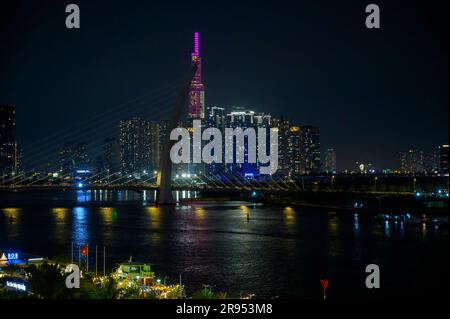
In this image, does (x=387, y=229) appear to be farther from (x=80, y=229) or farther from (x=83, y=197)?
(x=83, y=197)

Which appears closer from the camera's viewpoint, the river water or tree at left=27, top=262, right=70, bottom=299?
tree at left=27, top=262, right=70, bottom=299

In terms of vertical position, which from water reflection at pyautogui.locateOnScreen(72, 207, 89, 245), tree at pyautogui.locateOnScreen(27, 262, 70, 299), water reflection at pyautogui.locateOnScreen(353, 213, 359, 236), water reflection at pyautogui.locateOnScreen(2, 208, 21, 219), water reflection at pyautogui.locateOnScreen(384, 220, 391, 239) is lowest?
water reflection at pyautogui.locateOnScreen(384, 220, 391, 239)

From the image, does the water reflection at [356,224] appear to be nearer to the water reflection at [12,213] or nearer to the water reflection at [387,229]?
the water reflection at [387,229]

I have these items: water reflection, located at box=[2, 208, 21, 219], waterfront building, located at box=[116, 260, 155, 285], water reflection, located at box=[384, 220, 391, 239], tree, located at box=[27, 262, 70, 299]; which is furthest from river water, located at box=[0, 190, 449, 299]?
tree, located at box=[27, 262, 70, 299]

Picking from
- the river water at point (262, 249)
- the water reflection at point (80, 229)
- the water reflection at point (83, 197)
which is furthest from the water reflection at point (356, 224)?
the water reflection at point (83, 197)

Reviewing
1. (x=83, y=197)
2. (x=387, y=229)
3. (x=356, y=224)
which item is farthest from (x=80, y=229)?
(x=83, y=197)

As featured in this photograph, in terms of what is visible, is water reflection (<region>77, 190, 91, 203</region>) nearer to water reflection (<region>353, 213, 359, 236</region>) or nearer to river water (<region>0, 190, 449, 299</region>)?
river water (<region>0, 190, 449, 299</region>)

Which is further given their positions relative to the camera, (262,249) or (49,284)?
(262,249)

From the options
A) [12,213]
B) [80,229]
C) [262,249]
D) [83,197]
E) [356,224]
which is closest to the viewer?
[262,249]
